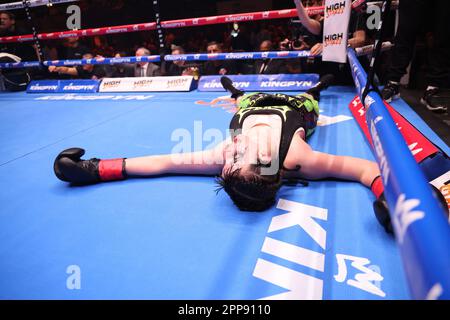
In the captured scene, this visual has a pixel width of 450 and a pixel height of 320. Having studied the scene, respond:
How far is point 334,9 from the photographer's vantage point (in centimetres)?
213

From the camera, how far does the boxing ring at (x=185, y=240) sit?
772mm

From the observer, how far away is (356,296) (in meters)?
0.71

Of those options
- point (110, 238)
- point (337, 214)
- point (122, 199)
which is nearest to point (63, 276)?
point (110, 238)

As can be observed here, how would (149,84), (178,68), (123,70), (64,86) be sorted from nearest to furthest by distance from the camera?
1. (149,84)
2. (64,86)
3. (178,68)
4. (123,70)

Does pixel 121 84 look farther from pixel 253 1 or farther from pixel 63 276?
pixel 253 1

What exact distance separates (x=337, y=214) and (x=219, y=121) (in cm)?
121

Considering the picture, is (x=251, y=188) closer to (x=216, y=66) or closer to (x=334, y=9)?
(x=334, y=9)

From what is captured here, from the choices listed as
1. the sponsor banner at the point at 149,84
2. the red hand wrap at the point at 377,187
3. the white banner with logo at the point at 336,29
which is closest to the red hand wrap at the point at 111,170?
the red hand wrap at the point at 377,187

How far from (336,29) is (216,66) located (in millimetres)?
2198

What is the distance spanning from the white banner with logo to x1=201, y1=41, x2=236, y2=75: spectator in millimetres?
1636

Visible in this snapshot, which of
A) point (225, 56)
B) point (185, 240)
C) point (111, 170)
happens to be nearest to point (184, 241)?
point (185, 240)

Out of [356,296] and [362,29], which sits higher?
[362,29]

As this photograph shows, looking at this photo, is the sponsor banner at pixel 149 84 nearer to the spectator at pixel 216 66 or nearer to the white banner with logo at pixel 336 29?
the spectator at pixel 216 66

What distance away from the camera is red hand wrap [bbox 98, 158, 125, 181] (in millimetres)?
1367
